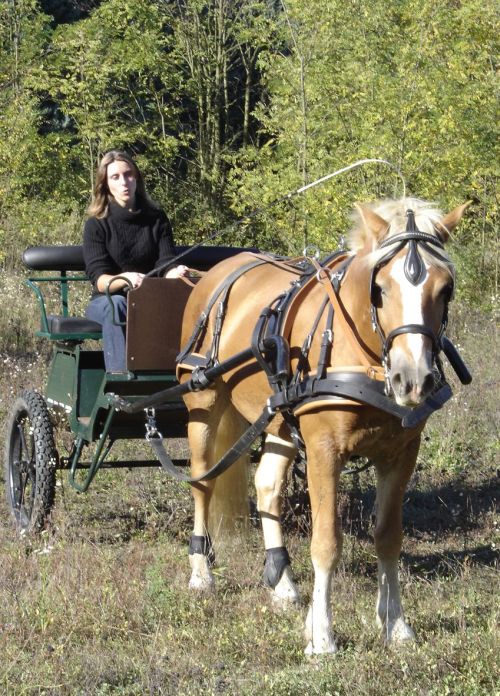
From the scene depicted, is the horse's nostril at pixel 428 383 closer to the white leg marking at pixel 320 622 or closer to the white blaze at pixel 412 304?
the white blaze at pixel 412 304

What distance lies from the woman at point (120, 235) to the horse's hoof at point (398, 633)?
→ 2353 mm

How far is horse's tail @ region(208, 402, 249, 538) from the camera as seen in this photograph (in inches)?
218

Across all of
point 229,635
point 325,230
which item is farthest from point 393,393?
point 325,230

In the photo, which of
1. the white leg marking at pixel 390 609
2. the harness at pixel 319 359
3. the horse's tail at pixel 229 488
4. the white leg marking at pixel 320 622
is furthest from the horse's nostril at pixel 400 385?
the horse's tail at pixel 229 488

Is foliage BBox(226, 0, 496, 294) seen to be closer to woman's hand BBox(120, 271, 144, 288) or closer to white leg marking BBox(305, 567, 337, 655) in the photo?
woman's hand BBox(120, 271, 144, 288)

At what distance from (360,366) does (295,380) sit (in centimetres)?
37

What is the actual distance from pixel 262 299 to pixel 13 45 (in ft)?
48.9

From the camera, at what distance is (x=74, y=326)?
5.98 meters

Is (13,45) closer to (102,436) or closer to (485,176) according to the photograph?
(485,176)

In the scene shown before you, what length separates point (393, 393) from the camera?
3.72m

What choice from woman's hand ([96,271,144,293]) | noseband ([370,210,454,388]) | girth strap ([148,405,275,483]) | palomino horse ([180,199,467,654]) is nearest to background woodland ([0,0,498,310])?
woman's hand ([96,271,144,293])

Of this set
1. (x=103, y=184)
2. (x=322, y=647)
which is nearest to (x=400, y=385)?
(x=322, y=647)

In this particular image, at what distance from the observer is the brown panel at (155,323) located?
5.45 meters

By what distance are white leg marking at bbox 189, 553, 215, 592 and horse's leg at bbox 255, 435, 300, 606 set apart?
0.92ft
